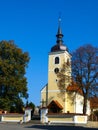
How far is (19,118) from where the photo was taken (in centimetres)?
3891

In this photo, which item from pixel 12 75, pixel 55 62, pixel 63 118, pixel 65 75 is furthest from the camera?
pixel 55 62

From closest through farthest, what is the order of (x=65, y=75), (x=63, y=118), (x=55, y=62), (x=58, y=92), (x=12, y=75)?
1. (x=63, y=118)
2. (x=12, y=75)
3. (x=65, y=75)
4. (x=58, y=92)
5. (x=55, y=62)

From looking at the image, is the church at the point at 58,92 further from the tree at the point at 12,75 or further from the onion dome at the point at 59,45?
the tree at the point at 12,75

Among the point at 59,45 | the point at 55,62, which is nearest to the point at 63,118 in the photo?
the point at 55,62

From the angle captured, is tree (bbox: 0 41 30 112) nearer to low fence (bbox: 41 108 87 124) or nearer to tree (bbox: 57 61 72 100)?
tree (bbox: 57 61 72 100)

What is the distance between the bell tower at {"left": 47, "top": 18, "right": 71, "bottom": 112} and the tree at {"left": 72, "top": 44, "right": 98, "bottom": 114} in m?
10.4

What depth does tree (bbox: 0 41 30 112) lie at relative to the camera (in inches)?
1737

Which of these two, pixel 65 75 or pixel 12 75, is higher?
pixel 65 75

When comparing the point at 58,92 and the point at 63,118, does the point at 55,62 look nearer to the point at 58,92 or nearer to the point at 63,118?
the point at 58,92

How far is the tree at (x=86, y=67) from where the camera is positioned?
44.7m

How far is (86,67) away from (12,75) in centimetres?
1056

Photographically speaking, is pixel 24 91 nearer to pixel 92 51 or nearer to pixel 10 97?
pixel 10 97

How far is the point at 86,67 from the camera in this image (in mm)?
45156

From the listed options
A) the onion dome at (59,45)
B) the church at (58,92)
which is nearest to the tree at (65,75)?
the church at (58,92)
